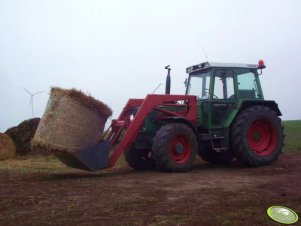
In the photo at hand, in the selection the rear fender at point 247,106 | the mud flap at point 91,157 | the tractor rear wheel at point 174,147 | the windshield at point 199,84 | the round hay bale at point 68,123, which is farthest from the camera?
the windshield at point 199,84

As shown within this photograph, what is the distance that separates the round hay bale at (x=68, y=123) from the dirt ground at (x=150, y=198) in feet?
2.31

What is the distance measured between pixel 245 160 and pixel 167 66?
2793 mm

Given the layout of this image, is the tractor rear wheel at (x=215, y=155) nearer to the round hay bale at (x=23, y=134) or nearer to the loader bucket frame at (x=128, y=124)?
the loader bucket frame at (x=128, y=124)

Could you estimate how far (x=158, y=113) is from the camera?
10.4 metres

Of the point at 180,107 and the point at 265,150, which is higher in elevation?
the point at 180,107

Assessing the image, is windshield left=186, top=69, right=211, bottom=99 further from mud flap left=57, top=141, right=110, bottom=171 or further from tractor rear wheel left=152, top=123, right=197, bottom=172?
mud flap left=57, top=141, right=110, bottom=171

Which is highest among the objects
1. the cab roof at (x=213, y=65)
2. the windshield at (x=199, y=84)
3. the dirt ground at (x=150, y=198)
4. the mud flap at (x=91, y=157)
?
the cab roof at (x=213, y=65)

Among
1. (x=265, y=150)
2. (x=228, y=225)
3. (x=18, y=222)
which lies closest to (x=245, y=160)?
(x=265, y=150)

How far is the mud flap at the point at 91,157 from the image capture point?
29.3 ft

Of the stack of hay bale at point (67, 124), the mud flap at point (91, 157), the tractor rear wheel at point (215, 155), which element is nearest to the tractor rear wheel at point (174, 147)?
the mud flap at point (91, 157)

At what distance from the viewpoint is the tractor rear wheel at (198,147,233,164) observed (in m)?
11.9

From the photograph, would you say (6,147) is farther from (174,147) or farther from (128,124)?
(174,147)

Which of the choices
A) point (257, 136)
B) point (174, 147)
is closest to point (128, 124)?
point (174, 147)

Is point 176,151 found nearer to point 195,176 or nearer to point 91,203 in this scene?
point 195,176
